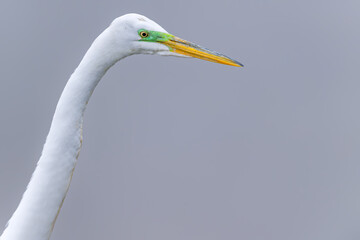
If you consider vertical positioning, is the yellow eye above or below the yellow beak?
above

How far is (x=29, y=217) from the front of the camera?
6.07 feet

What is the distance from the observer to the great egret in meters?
1.78

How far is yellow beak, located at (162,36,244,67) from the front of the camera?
6.12ft

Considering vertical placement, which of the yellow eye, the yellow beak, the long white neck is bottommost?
the long white neck

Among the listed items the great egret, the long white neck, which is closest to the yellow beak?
the great egret

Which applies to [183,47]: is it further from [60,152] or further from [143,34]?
[60,152]

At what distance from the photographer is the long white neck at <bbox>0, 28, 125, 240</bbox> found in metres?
1.78

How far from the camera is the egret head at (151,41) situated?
70.7 inches

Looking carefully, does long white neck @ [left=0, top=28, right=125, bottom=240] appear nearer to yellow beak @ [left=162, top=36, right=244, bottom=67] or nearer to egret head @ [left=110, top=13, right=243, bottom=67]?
egret head @ [left=110, top=13, right=243, bottom=67]

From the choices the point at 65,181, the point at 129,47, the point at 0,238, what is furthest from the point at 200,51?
the point at 0,238

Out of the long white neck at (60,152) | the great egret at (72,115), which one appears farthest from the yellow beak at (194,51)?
the long white neck at (60,152)

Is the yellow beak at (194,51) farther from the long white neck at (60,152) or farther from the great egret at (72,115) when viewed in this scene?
the long white neck at (60,152)

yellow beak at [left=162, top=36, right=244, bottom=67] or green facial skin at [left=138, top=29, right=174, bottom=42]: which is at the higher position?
green facial skin at [left=138, top=29, right=174, bottom=42]

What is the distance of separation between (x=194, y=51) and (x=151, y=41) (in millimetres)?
134
